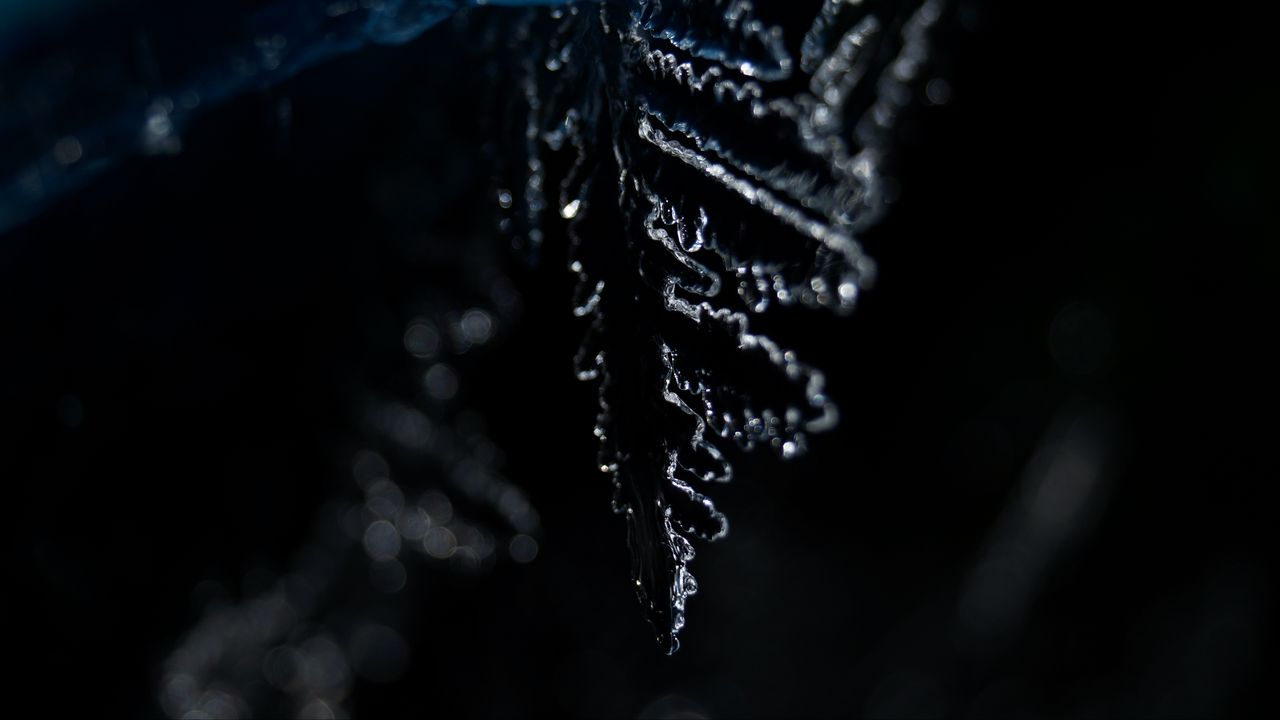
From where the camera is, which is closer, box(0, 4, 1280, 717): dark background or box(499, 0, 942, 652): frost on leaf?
box(499, 0, 942, 652): frost on leaf

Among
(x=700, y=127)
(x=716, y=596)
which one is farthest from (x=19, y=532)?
(x=716, y=596)

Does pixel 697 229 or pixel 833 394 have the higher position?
pixel 697 229

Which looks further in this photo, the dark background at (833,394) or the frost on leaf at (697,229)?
the dark background at (833,394)

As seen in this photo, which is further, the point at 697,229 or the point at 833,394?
the point at 833,394

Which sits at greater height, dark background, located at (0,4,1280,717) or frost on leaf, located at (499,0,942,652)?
frost on leaf, located at (499,0,942,652)
